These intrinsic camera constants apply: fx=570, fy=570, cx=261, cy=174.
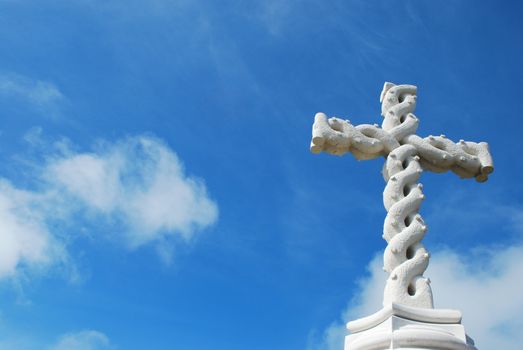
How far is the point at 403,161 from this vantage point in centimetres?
586

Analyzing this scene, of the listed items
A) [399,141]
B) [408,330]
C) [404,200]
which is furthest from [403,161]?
[408,330]

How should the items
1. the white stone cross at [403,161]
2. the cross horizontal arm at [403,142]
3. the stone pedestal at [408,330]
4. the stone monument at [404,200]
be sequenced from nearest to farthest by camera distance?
the stone pedestal at [408,330]
the stone monument at [404,200]
the white stone cross at [403,161]
the cross horizontal arm at [403,142]

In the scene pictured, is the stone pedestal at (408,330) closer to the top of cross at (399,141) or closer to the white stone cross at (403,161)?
the white stone cross at (403,161)

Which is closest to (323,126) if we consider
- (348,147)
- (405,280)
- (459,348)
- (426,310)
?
(348,147)

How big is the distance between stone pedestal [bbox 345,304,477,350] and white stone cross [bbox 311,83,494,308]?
0.30 metres

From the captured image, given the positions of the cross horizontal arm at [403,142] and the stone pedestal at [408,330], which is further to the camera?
the cross horizontal arm at [403,142]

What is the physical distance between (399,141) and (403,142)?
47 mm

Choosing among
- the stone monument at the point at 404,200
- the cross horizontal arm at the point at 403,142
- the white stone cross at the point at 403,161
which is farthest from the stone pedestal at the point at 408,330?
the cross horizontal arm at the point at 403,142

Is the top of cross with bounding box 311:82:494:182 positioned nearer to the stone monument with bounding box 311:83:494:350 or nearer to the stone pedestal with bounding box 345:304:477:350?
the stone monument with bounding box 311:83:494:350

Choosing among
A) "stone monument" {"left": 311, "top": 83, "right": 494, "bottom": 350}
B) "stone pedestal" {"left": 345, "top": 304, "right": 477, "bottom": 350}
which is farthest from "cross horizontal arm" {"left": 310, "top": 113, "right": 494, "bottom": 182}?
"stone pedestal" {"left": 345, "top": 304, "right": 477, "bottom": 350}

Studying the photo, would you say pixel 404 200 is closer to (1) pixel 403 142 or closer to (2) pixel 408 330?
(1) pixel 403 142

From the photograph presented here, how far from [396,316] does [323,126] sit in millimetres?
2292

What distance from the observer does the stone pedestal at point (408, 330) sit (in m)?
4.06

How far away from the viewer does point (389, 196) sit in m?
5.42
